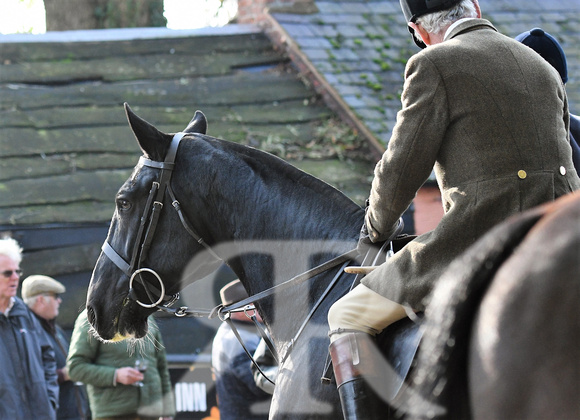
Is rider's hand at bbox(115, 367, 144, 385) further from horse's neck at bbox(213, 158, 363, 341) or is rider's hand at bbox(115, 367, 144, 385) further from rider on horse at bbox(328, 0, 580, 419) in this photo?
rider on horse at bbox(328, 0, 580, 419)

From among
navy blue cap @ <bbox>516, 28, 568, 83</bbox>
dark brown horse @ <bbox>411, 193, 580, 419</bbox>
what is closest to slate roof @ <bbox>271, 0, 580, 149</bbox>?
navy blue cap @ <bbox>516, 28, 568, 83</bbox>

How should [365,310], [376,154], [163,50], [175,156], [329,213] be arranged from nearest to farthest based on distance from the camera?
[365,310] → [329,213] → [175,156] → [376,154] → [163,50]

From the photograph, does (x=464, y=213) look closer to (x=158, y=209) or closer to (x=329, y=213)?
(x=329, y=213)

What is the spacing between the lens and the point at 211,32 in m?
10.2

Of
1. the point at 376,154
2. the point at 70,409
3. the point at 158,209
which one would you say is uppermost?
the point at 158,209

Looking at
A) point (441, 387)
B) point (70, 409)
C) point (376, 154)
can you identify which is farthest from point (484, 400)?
point (376, 154)

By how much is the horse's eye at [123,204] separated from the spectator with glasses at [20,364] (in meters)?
2.95

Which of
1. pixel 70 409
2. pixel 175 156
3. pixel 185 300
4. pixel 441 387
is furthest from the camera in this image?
pixel 185 300

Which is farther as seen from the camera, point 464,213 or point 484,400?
point 464,213

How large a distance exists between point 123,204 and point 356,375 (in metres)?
1.63

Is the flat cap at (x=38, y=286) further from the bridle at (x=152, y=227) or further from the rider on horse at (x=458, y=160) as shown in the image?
the rider on horse at (x=458, y=160)

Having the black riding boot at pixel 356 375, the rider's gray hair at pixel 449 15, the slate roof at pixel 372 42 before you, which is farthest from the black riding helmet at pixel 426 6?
the slate roof at pixel 372 42

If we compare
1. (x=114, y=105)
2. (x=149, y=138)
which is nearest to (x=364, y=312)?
(x=149, y=138)

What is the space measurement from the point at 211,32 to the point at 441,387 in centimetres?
873
